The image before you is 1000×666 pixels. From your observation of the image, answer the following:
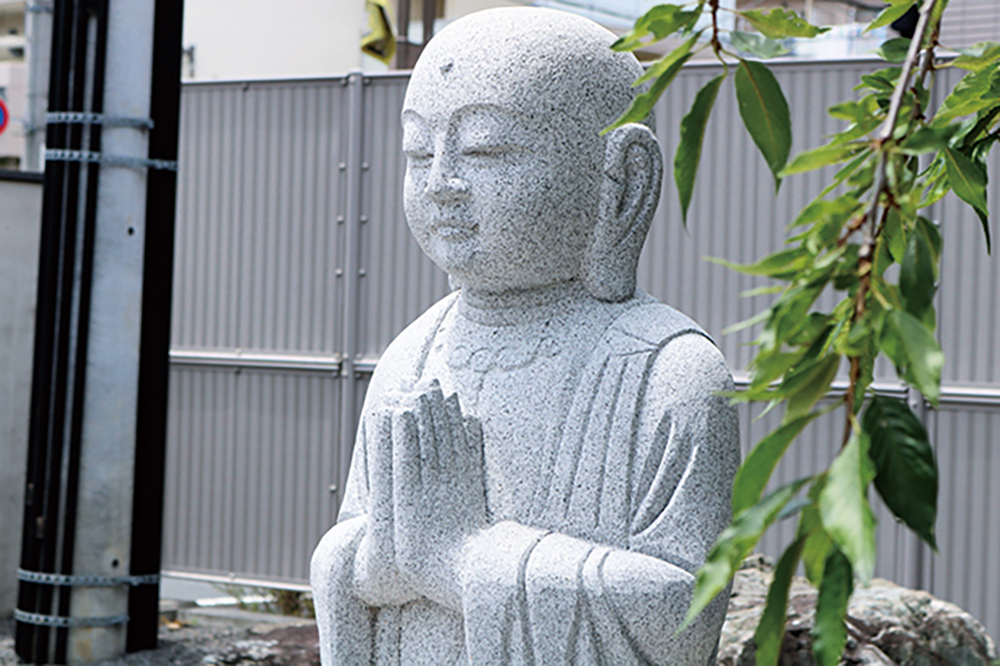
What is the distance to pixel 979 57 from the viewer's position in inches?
52.3

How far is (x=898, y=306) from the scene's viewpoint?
33.5 inches

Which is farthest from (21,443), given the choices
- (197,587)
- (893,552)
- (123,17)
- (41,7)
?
(893,552)

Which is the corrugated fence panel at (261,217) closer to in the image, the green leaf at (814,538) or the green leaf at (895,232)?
the green leaf at (895,232)

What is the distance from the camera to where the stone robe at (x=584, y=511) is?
2.15 m

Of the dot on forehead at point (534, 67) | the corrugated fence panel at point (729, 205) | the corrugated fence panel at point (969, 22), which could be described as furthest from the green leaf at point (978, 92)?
the corrugated fence panel at point (969, 22)

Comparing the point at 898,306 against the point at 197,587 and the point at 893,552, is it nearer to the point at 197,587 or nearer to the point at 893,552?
the point at 893,552

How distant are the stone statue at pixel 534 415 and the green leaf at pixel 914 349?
4.56ft

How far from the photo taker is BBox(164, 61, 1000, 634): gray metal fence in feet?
18.1

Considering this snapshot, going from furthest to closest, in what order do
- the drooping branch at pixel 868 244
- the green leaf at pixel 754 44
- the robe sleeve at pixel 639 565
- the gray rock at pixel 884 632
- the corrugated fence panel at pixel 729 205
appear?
the corrugated fence panel at pixel 729 205 → the gray rock at pixel 884 632 → the robe sleeve at pixel 639 565 → the green leaf at pixel 754 44 → the drooping branch at pixel 868 244

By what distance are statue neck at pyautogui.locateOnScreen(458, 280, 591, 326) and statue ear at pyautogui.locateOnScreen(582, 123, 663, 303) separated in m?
0.04

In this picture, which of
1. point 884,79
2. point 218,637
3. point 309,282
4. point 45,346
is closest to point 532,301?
point 884,79

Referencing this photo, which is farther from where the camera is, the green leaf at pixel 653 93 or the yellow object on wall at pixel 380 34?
the yellow object on wall at pixel 380 34

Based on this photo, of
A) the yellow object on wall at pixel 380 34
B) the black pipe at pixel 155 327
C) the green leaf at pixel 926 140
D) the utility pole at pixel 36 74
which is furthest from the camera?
the yellow object on wall at pixel 380 34

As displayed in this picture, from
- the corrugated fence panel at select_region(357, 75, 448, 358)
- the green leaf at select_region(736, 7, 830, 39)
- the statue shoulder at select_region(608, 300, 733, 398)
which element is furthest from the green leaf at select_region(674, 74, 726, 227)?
the corrugated fence panel at select_region(357, 75, 448, 358)
